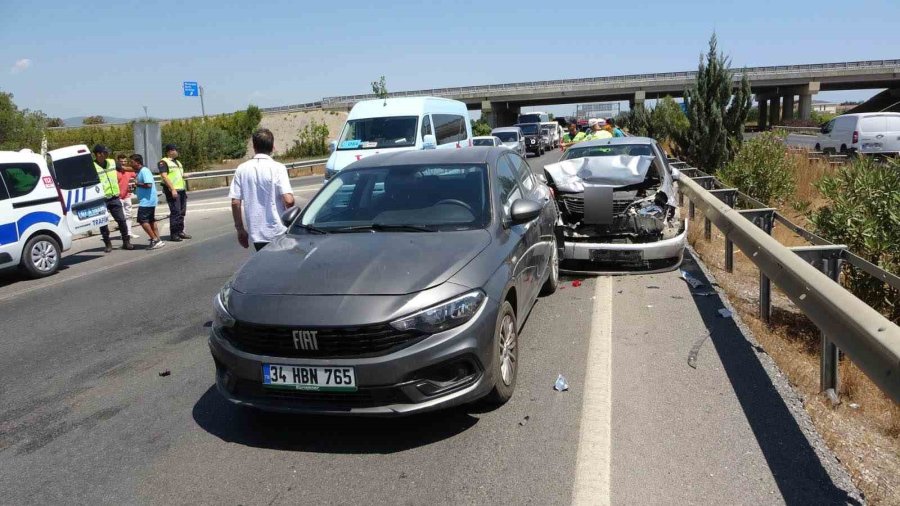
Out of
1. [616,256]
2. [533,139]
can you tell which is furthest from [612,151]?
[533,139]

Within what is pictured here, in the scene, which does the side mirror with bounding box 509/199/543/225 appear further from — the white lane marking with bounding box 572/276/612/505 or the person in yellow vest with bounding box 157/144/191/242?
the person in yellow vest with bounding box 157/144/191/242

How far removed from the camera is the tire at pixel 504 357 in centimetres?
414

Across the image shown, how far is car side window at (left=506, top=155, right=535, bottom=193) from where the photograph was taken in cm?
644

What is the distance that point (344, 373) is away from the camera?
369cm

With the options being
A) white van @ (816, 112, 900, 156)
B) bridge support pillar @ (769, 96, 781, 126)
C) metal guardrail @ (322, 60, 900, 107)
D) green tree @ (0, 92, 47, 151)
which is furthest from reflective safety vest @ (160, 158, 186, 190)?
bridge support pillar @ (769, 96, 781, 126)

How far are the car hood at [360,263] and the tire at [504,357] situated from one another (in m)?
0.45

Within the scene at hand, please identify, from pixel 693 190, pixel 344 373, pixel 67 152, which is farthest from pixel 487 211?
pixel 67 152

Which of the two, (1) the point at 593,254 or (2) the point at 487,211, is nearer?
(2) the point at 487,211

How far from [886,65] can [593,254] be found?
76220 millimetres

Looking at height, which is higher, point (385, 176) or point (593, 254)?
point (385, 176)

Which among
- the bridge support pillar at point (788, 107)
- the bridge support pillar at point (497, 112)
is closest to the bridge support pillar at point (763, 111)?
the bridge support pillar at point (788, 107)

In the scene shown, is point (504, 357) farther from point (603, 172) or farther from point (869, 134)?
point (869, 134)

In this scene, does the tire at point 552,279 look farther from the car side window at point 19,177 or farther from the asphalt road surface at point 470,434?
the car side window at point 19,177

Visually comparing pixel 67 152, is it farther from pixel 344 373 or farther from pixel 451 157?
pixel 344 373
